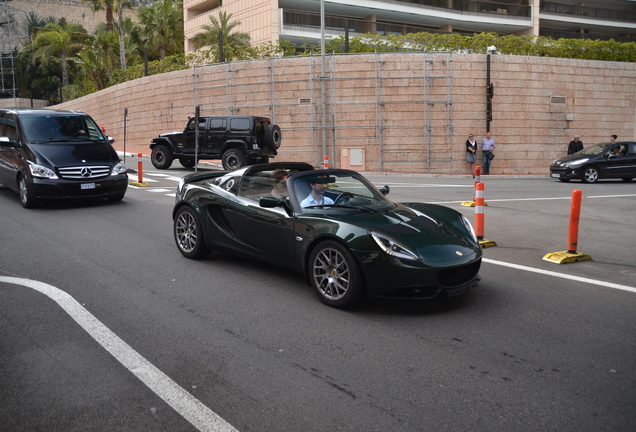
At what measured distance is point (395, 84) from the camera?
92.9ft

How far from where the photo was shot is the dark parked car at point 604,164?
20.7 meters

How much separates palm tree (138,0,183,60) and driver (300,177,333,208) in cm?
4235

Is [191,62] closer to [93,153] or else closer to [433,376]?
[93,153]

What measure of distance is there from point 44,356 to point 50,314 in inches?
42.5

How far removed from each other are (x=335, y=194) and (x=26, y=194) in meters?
7.70

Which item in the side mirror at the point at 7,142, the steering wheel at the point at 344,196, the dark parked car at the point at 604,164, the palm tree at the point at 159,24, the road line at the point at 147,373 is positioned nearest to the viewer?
the road line at the point at 147,373

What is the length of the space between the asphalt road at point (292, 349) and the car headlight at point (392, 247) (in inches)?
21.7

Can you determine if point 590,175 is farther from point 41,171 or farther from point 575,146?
point 41,171

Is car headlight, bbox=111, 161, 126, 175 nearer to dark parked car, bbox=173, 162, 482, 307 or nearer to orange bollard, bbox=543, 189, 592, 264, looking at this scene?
dark parked car, bbox=173, 162, 482, 307

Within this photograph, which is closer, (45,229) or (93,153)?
(45,229)

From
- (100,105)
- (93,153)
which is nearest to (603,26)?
(100,105)

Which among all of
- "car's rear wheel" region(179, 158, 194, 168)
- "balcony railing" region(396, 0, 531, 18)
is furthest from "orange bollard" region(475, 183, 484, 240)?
"balcony railing" region(396, 0, 531, 18)

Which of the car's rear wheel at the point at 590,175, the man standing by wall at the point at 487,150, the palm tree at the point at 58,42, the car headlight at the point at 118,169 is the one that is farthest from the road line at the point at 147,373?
the palm tree at the point at 58,42

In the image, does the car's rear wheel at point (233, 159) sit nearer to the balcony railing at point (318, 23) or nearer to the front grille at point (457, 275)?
the front grille at point (457, 275)
